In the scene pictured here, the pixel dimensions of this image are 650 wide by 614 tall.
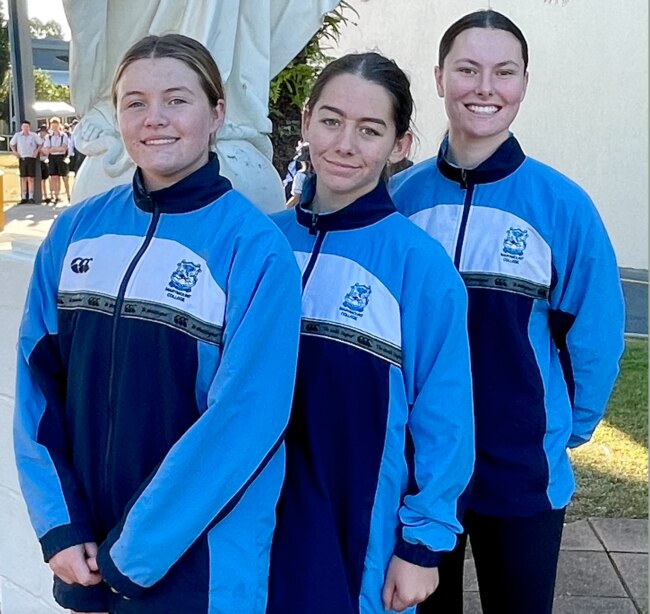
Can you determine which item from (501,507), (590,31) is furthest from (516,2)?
(501,507)

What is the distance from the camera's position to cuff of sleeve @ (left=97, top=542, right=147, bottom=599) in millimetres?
1666

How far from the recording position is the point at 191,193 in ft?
5.74

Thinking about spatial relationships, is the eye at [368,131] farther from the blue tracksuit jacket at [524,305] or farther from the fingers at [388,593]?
the fingers at [388,593]

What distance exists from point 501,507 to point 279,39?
1.51 metres

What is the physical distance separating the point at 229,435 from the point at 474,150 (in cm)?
86

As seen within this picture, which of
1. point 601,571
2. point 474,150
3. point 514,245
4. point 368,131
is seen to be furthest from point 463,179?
point 601,571

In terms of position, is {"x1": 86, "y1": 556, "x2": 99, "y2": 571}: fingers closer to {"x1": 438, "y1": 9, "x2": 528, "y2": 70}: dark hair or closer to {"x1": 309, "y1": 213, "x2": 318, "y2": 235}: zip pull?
{"x1": 309, "y1": 213, "x2": 318, "y2": 235}: zip pull

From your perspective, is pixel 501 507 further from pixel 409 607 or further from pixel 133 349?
pixel 133 349

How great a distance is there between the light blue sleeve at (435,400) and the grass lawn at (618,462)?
2.94 meters

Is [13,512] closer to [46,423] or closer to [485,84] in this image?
[46,423]

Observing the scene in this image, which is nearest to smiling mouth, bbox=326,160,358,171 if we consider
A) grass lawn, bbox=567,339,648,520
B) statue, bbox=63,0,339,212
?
statue, bbox=63,0,339,212

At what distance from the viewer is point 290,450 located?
1823 millimetres

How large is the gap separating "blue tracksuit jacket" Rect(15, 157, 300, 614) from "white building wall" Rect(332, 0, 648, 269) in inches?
342

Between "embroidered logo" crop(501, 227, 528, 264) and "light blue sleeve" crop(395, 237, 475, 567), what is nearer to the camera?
"light blue sleeve" crop(395, 237, 475, 567)
